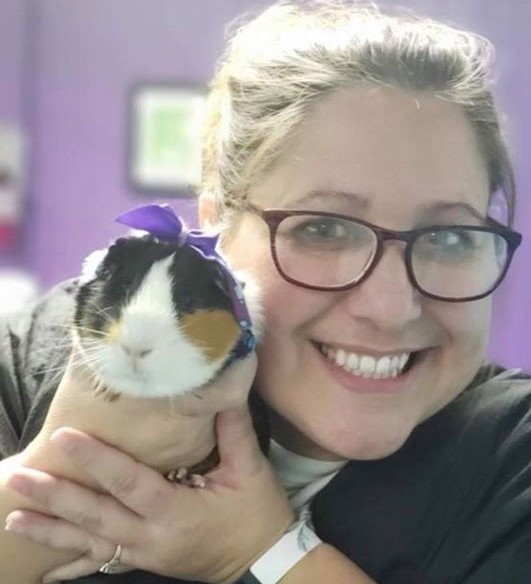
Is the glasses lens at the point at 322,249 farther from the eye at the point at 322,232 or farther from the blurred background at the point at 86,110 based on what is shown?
the blurred background at the point at 86,110

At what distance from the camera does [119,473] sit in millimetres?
817

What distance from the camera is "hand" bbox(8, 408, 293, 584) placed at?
0.83 meters

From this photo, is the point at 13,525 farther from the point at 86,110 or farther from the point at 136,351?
the point at 86,110

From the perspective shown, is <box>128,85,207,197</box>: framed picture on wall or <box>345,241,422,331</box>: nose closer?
<box>345,241,422,331</box>: nose

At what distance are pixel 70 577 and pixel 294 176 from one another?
419mm

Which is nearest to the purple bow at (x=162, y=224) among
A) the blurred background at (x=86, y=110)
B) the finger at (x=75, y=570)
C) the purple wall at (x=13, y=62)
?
the finger at (x=75, y=570)

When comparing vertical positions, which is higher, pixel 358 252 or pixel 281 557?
pixel 358 252

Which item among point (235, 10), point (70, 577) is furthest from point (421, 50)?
point (235, 10)

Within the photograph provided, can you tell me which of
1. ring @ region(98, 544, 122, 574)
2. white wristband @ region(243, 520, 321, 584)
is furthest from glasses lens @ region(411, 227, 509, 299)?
ring @ region(98, 544, 122, 574)

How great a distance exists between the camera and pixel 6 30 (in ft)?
9.64

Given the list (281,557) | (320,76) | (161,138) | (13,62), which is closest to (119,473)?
(281,557)

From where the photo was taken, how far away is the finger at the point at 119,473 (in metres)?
0.80

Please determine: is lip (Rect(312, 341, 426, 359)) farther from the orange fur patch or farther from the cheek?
A: the orange fur patch

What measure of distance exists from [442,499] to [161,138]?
225 cm
